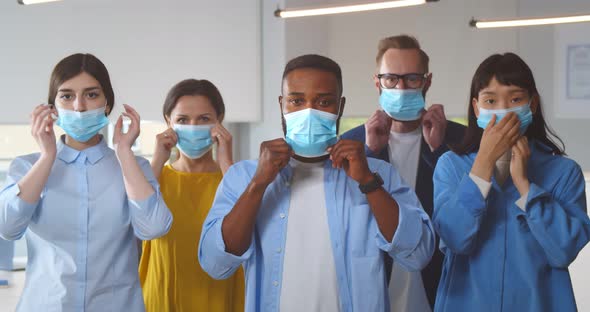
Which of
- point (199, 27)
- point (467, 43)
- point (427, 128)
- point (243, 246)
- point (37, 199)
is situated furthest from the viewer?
point (467, 43)

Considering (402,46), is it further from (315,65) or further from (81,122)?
(81,122)

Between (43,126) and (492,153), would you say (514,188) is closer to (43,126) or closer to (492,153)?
(492,153)

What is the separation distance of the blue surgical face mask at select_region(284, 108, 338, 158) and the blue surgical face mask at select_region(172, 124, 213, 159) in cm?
77

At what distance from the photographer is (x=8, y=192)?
2123 mm

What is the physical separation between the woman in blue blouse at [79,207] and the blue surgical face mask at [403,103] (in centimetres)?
96

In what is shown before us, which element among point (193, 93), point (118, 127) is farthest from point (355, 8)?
point (118, 127)

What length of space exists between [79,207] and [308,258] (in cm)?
76

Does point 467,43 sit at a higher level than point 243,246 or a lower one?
higher

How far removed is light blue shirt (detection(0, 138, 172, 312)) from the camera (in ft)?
7.04

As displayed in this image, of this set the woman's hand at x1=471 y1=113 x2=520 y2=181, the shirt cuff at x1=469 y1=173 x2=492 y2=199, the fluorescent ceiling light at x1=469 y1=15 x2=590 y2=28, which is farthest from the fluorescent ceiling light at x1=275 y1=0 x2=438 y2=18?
the shirt cuff at x1=469 y1=173 x2=492 y2=199

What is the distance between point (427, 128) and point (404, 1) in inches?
75.5

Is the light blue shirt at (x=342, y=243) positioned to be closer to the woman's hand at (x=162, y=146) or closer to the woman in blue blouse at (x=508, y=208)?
the woman in blue blouse at (x=508, y=208)

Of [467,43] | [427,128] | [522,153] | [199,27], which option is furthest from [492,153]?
[467,43]

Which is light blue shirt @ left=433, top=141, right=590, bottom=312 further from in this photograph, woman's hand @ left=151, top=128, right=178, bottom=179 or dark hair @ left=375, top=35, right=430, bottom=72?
woman's hand @ left=151, top=128, right=178, bottom=179
